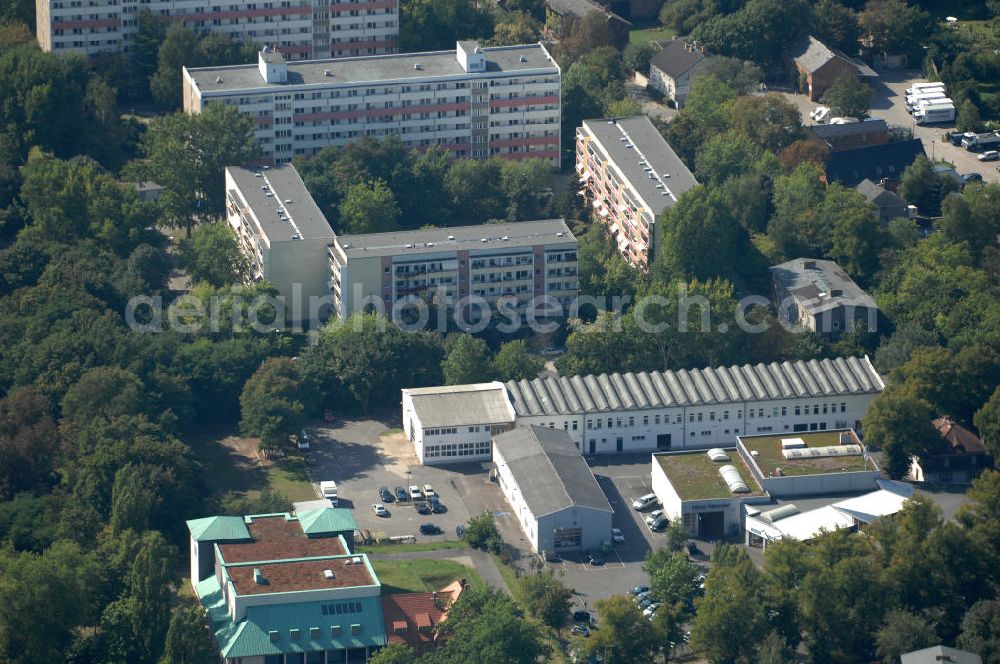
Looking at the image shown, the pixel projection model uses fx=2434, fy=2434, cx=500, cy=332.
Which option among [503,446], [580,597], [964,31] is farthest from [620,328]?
[964,31]

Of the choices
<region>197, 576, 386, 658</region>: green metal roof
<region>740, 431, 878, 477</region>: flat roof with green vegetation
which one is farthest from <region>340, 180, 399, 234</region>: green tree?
<region>197, 576, 386, 658</region>: green metal roof

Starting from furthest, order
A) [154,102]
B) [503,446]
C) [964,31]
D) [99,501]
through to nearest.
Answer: [964,31]
[154,102]
[503,446]
[99,501]

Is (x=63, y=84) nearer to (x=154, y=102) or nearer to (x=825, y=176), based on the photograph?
(x=154, y=102)

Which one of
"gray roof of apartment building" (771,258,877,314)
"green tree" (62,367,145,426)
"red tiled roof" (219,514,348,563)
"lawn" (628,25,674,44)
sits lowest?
"red tiled roof" (219,514,348,563)

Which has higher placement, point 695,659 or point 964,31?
point 964,31

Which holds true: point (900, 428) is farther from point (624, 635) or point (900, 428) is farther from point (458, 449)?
point (624, 635)

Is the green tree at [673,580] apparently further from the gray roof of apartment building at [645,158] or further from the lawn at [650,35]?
the lawn at [650,35]

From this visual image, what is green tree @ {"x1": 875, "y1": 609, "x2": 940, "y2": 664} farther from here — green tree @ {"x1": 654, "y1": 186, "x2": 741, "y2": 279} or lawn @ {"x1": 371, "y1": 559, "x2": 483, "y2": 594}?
green tree @ {"x1": 654, "y1": 186, "x2": 741, "y2": 279}
